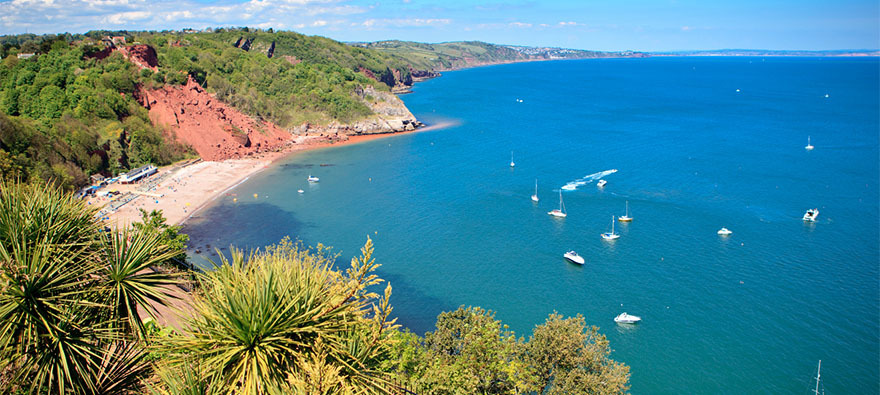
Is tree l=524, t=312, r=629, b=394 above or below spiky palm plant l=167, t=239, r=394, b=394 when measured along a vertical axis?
below

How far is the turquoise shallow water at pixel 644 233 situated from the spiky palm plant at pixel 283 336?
85.1 ft

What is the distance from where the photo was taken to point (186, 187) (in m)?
68.1

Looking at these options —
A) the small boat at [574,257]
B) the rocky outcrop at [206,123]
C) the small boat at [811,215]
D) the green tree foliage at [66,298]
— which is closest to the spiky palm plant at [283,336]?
the green tree foliage at [66,298]

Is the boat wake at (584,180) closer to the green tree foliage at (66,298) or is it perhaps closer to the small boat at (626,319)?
the small boat at (626,319)

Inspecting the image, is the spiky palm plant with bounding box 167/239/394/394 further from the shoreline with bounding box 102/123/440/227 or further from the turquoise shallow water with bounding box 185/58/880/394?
the shoreline with bounding box 102/123/440/227

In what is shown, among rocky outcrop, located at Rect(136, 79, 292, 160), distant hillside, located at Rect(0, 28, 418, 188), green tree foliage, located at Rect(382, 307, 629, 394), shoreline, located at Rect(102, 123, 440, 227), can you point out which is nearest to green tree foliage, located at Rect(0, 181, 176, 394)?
green tree foliage, located at Rect(382, 307, 629, 394)

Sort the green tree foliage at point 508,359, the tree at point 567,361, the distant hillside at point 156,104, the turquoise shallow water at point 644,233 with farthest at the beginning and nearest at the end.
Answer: the distant hillside at point 156,104 → the turquoise shallow water at point 644,233 → the tree at point 567,361 → the green tree foliage at point 508,359

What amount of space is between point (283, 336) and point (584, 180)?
6563 cm

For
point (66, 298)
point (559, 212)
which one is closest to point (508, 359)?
point (66, 298)

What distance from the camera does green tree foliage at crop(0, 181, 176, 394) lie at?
1062 cm

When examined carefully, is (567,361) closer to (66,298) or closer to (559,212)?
(66,298)

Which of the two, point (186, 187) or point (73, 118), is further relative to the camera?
point (73, 118)

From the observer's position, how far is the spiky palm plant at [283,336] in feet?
32.3

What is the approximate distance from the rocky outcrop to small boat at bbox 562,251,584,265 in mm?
59802
